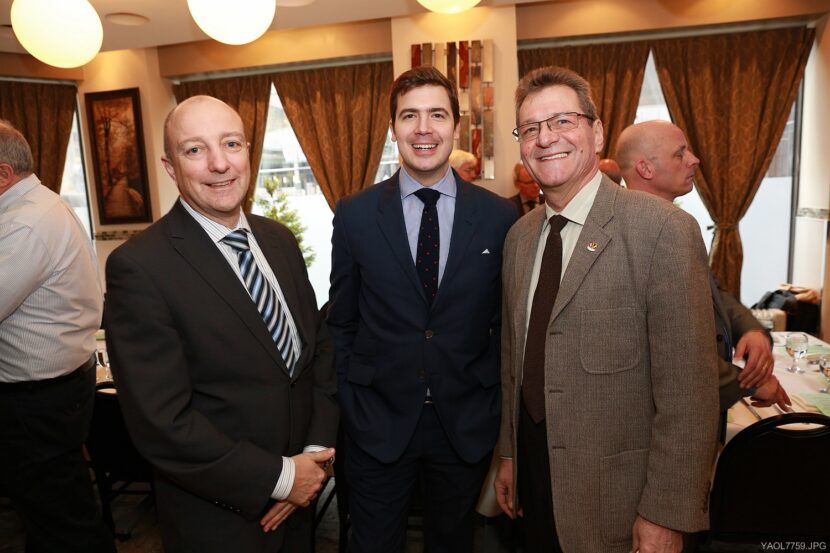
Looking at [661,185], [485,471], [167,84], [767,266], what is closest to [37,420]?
[485,471]

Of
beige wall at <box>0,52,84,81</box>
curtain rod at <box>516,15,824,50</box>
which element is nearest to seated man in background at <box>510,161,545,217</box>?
curtain rod at <box>516,15,824,50</box>

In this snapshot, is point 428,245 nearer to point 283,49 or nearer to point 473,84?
point 473,84

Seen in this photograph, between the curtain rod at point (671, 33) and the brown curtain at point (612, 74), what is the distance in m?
0.06

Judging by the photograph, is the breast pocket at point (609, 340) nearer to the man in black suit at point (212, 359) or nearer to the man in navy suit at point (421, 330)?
the man in navy suit at point (421, 330)

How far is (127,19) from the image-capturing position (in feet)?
15.3

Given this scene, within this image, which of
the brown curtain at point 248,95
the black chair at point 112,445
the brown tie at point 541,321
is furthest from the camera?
the brown curtain at point 248,95

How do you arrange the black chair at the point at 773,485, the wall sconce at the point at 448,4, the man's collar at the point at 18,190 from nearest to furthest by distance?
the black chair at the point at 773,485 → the man's collar at the point at 18,190 → the wall sconce at the point at 448,4

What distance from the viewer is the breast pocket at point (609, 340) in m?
1.30

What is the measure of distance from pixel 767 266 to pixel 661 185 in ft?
14.2

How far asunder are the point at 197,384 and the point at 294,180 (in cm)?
536

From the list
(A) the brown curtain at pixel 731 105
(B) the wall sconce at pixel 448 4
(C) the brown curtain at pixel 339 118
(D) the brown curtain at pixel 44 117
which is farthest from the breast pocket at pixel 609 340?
(D) the brown curtain at pixel 44 117

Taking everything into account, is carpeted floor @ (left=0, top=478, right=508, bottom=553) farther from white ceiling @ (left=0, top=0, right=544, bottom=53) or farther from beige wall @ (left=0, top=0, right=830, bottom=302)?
white ceiling @ (left=0, top=0, right=544, bottom=53)

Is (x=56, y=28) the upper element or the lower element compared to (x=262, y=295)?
upper

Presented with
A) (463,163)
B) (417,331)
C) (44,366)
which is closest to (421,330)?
(417,331)
